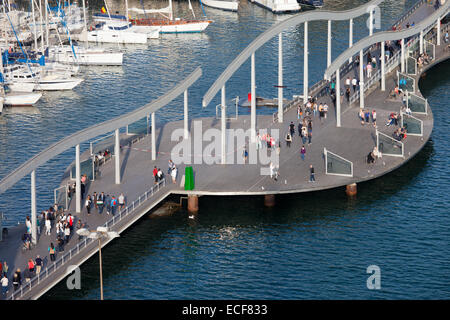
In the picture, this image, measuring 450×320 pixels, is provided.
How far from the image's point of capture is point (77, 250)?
3492 inches

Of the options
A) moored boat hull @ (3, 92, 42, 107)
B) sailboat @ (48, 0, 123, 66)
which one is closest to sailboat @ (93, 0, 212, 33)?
sailboat @ (48, 0, 123, 66)

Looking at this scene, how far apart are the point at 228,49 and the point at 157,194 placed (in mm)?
63731

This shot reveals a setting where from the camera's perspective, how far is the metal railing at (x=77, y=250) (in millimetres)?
83588

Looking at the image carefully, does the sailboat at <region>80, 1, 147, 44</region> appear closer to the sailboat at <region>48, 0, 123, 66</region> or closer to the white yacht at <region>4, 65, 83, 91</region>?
the sailboat at <region>48, 0, 123, 66</region>

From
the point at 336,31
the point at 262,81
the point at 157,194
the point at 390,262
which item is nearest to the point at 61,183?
the point at 157,194

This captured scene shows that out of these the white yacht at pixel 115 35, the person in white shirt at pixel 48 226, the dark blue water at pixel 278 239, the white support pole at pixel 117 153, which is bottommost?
the dark blue water at pixel 278 239

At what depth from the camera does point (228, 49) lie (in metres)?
160

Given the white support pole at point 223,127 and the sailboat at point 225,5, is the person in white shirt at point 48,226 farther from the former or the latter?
the sailboat at point 225,5

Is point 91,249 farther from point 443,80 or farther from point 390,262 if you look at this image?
point 443,80

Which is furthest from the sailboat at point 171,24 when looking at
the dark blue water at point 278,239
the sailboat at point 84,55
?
the dark blue water at point 278,239

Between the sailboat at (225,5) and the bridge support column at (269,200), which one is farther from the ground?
the sailboat at (225,5)

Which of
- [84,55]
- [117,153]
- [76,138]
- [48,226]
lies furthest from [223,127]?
[84,55]

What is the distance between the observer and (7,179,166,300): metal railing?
83.6 metres

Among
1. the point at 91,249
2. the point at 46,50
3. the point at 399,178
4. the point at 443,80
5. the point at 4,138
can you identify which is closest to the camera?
the point at 91,249
